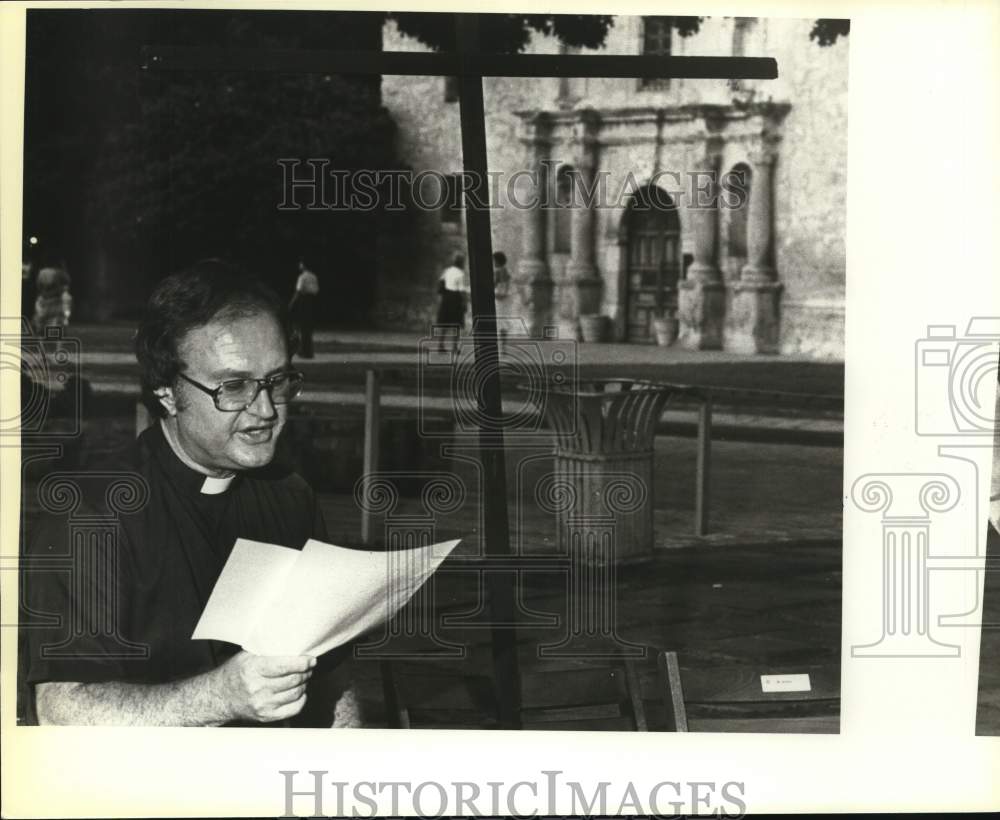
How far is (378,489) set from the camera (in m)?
4.94

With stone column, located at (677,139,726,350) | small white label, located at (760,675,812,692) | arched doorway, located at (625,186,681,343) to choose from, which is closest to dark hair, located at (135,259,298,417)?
arched doorway, located at (625,186,681,343)

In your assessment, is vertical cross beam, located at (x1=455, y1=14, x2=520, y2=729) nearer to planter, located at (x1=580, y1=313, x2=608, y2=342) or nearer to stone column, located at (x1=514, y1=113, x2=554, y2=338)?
stone column, located at (x1=514, y1=113, x2=554, y2=338)

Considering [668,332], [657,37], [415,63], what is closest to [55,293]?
[415,63]

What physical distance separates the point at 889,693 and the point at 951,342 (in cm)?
114

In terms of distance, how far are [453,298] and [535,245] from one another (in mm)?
315

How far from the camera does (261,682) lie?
4746 millimetres

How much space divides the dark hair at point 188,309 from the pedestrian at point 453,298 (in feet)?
1.61

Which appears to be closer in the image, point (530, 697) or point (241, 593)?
point (241, 593)

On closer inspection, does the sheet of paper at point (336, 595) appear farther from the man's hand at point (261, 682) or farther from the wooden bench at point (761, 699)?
the wooden bench at point (761, 699)

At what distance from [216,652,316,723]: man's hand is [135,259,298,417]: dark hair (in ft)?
2.69

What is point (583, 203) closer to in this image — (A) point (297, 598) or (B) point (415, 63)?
(B) point (415, 63)

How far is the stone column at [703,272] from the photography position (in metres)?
4.92

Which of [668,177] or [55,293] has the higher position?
[668,177]

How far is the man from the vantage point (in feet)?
15.6
